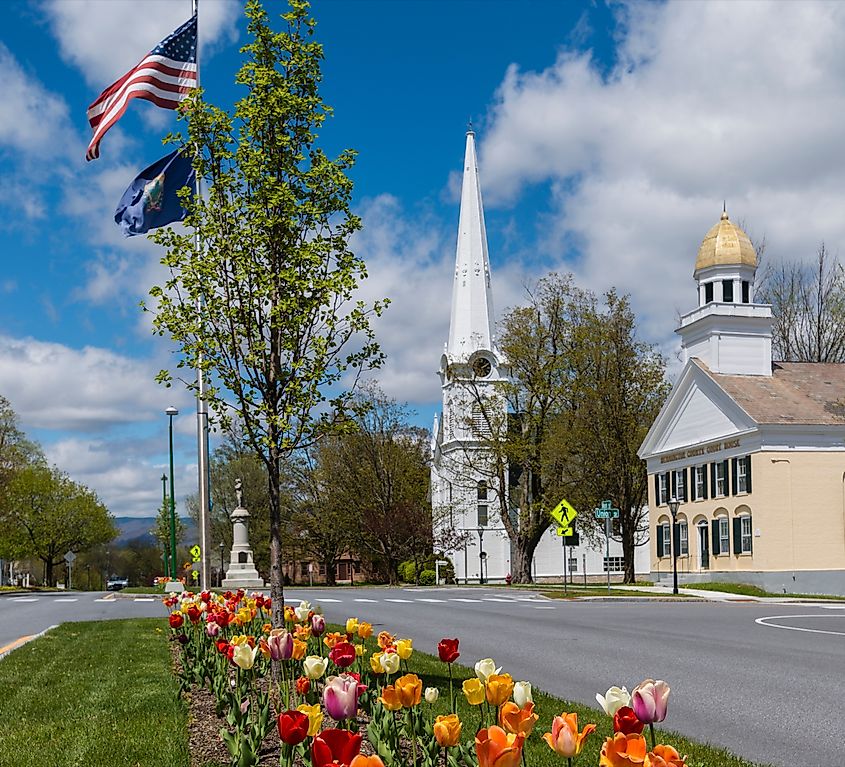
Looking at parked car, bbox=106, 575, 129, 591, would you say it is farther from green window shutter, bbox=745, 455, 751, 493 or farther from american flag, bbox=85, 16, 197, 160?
american flag, bbox=85, 16, 197, 160

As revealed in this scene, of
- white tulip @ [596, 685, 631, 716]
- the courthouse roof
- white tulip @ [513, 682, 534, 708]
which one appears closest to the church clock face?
the courthouse roof

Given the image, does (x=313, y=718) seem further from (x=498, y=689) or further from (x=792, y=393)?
(x=792, y=393)

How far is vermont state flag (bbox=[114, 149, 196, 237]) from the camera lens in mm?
14367

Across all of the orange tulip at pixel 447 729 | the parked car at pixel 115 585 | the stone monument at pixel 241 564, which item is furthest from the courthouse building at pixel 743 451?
the parked car at pixel 115 585

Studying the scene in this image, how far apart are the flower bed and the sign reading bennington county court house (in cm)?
3319

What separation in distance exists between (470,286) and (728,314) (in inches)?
1192

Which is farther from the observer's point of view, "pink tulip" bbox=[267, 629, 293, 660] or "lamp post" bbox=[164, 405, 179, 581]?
"lamp post" bbox=[164, 405, 179, 581]

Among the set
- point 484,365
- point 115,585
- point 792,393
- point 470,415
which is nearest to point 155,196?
point 792,393

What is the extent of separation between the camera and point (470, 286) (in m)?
73.7

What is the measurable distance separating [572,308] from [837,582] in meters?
18.5

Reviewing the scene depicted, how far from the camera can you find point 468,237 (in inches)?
2869

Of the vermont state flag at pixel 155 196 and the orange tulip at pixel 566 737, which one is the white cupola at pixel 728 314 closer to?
the vermont state flag at pixel 155 196

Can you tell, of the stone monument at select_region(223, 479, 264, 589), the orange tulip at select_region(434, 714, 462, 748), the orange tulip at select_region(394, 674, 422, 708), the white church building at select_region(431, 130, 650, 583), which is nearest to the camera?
the orange tulip at select_region(434, 714, 462, 748)

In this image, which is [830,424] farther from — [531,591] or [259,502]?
[259,502]
